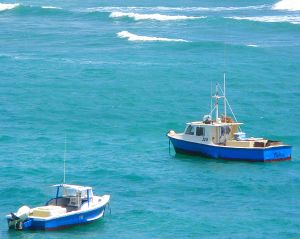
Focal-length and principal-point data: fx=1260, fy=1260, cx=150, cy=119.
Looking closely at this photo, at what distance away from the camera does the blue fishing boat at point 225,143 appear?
6850 cm

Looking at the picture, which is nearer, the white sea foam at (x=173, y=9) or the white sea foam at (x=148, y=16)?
the white sea foam at (x=148, y=16)

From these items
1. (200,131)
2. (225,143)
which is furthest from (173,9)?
(225,143)

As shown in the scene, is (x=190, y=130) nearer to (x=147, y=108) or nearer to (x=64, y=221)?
(x=147, y=108)

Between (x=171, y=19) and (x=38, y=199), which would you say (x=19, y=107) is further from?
(x=171, y=19)

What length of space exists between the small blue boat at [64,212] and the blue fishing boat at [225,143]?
42.6ft

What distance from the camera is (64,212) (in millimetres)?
55656

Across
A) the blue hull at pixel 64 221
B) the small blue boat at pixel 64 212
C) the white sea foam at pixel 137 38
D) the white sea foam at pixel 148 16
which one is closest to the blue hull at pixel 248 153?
the small blue boat at pixel 64 212

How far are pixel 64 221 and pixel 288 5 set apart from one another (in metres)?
82.5

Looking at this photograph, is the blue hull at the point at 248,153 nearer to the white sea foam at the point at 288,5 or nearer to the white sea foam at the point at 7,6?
the white sea foam at the point at 288,5

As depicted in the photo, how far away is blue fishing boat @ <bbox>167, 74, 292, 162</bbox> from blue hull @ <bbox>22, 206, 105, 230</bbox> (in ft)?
46.0

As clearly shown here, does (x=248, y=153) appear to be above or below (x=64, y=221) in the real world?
above

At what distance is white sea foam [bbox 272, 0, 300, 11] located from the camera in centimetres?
13288

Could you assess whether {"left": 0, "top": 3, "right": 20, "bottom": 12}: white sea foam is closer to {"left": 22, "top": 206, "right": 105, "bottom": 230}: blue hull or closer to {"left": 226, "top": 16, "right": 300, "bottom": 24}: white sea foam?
{"left": 226, "top": 16, "right": 300, "bottom": 24}: white sea foam

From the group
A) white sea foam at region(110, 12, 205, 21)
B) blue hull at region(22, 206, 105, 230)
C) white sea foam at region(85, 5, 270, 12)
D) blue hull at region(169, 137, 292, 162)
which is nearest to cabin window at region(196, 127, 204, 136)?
blue hull at region(169, 137, 292, 162)
